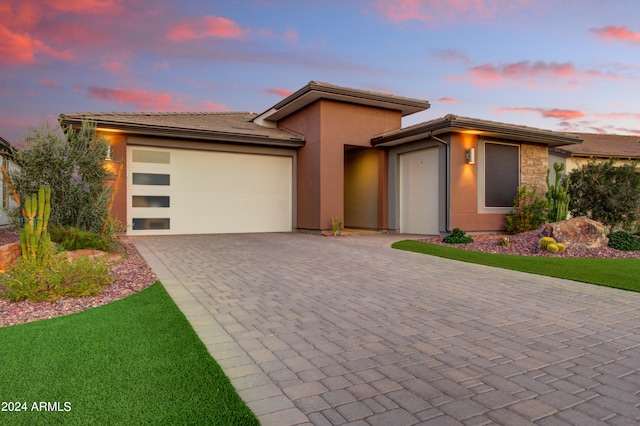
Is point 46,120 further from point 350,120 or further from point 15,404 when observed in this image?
point 350,120

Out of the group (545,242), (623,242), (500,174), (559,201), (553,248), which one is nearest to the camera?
(553,248)

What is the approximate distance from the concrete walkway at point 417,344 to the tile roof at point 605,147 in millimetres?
14477

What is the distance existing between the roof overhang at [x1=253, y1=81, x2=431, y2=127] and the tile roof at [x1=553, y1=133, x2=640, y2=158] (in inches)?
301

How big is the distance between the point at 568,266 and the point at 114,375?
7432 millimetres

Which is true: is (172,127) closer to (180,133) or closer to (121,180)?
(180,133)

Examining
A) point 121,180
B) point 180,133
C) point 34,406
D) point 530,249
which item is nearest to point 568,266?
point 530,249

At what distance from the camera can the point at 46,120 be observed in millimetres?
7406

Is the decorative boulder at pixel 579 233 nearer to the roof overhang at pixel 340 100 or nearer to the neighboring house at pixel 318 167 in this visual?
the neighboring house at pixel 318 167

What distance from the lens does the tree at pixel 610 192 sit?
10.0 metres

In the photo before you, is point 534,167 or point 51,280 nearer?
point 51,280

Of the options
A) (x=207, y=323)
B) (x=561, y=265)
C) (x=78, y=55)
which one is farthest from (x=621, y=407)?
(x=78, y=55)

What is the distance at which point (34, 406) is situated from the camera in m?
2.03

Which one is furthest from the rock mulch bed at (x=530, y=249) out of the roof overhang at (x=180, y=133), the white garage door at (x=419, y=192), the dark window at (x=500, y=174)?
the roof overhang at (x=180, y=133)

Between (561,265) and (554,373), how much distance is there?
5282 millimetres
